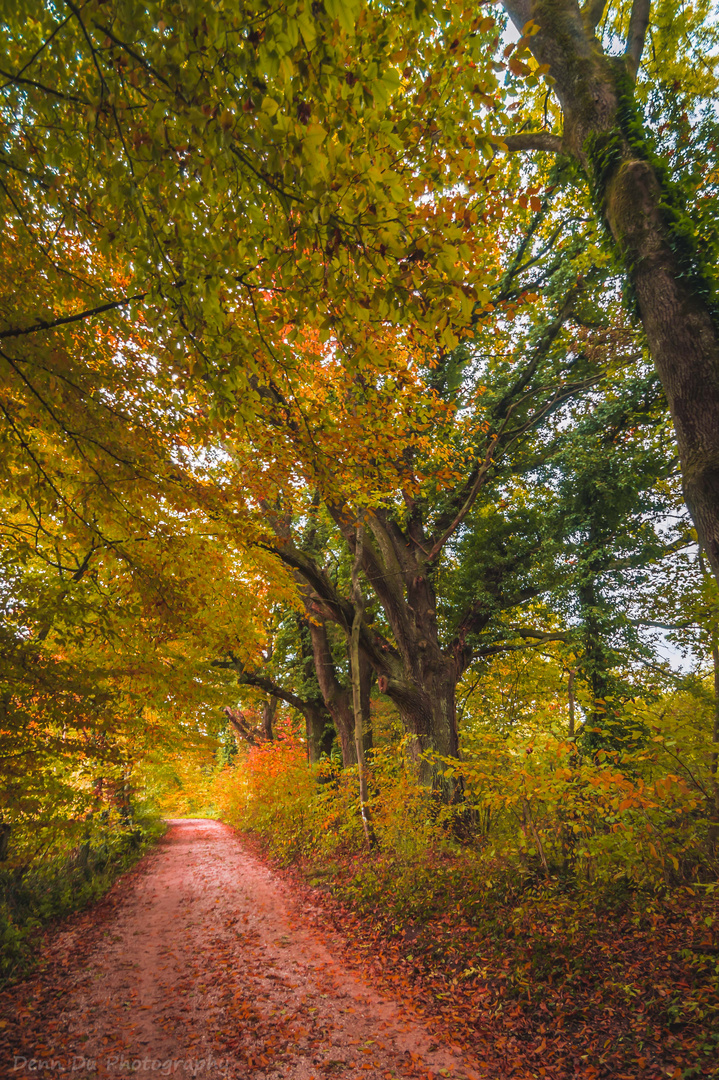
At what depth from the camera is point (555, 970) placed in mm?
3697

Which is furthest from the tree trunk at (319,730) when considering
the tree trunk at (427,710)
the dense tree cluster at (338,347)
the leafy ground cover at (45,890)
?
the tree trunk at (427,710)

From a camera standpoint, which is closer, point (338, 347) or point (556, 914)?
point (556, 914)

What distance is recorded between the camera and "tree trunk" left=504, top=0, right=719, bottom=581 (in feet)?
11.0

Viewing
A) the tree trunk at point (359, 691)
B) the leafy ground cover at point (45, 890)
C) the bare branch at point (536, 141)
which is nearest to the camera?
the leafy ground cover at point (45, 890)

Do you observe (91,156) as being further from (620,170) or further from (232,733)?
(232,733)

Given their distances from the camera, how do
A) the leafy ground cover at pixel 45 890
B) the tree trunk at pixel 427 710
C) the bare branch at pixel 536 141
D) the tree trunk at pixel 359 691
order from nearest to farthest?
1. the leafy ground cover at pixel 45 890
2. the bare branch at pixel 536 141
3. the tree trunk at pixel 359 691
4. the tree trunk at pixel 427 710

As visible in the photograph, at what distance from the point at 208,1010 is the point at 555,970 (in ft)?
9.34

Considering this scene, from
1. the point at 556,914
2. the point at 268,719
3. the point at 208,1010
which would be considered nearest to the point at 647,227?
the point at 556,914

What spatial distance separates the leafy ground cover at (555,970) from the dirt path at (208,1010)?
0.37 m

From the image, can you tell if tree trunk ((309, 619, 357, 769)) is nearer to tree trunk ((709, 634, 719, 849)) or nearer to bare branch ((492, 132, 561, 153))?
tree trunk ((709, 634, 719, 849))

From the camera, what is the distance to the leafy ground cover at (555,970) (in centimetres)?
296

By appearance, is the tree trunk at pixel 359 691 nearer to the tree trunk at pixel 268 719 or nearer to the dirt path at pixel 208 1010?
the dirt path at pixel 208 1010

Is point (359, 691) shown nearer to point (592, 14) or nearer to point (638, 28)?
point (638, 28)

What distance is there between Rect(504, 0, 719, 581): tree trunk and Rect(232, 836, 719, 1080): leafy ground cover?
287 cm
